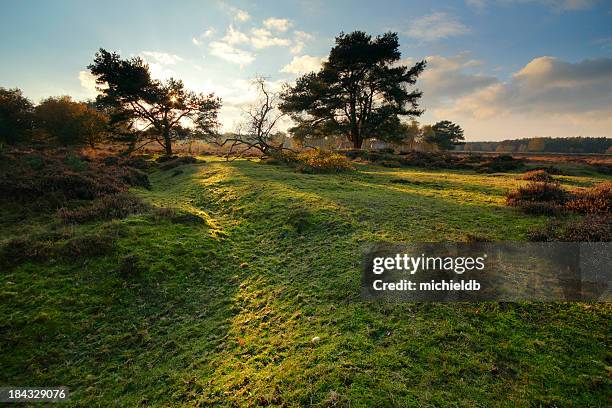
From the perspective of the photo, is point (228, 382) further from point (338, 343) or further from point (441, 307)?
point (441, 307)

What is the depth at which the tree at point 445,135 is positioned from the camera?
253ft

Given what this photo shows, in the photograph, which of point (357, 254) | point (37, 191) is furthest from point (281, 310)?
point (37, 191)

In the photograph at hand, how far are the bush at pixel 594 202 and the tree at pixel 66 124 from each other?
48363 mm

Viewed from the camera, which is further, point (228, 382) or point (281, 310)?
point (281, 310)

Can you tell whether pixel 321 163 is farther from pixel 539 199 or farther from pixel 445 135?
pixel 445 135

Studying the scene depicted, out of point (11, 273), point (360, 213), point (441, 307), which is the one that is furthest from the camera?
point (360, 213)

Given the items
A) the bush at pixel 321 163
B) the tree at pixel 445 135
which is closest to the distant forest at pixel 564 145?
the tree at pixel 445 135

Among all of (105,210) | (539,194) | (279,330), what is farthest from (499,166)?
(105,210)

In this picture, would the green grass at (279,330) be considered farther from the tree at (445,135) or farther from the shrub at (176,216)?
the tree at (445,135)

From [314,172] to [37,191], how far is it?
15306 millimetres

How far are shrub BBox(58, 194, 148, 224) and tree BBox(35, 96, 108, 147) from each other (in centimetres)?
3586

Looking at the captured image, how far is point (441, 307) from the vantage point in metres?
5.43

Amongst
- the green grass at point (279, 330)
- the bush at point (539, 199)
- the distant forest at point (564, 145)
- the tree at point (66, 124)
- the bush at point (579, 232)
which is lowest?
the green grass at point (279, 330)

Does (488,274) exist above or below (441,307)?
above
